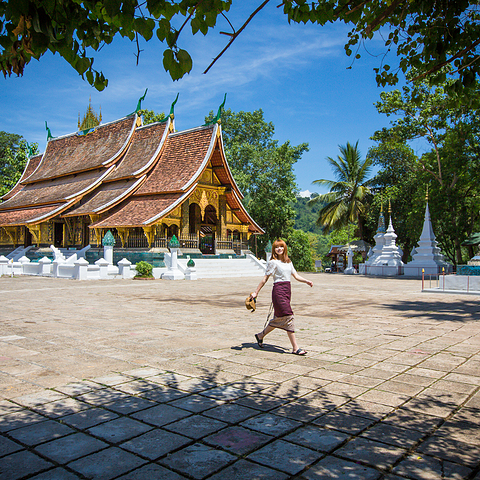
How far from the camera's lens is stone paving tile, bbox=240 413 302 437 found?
2.77 m

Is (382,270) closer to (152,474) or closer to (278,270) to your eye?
(278,270)

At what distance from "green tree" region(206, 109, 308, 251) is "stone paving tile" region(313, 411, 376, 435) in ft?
91.1

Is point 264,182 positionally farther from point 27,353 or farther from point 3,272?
point 27,353

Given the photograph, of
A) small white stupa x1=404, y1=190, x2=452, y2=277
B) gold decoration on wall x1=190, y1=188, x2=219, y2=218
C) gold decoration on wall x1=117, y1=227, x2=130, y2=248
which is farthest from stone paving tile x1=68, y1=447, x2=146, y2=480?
small white stupa x1=404, y1=190, x2=452, y2=277

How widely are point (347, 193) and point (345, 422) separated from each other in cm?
3195

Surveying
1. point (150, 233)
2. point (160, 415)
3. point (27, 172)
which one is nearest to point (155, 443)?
point (160, 415)

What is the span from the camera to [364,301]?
10.4m

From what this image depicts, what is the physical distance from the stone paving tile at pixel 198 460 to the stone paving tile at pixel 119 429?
1.28 ft

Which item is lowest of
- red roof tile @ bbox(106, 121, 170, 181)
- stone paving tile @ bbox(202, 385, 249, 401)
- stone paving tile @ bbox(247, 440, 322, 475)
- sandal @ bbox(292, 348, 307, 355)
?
stone paving tile @ bbox(247, 440, 322, 475)

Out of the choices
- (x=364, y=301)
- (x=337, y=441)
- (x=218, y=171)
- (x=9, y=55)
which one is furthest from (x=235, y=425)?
(x=218, y=171)

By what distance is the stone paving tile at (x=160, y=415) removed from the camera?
2.90 m

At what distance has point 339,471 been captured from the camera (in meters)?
2.29

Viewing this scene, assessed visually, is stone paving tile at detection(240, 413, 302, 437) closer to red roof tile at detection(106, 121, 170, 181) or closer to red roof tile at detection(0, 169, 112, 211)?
red roof tile at detection(106, 121, 170, 181)

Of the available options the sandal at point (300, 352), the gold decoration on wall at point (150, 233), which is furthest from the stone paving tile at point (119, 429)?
the gold decoration on wall at point (150, 233)
